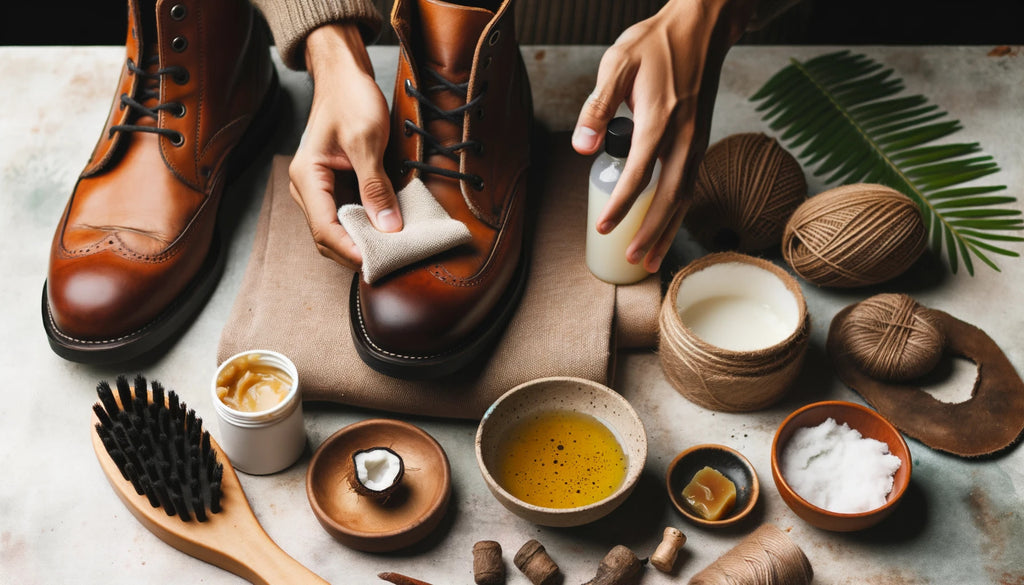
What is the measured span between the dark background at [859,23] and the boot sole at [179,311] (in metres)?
1.06

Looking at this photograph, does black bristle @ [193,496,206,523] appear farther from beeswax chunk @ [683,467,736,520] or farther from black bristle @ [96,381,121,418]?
beeswax chunk @ [683,467,736,520]

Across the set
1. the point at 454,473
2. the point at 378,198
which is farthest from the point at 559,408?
the point at 378,198

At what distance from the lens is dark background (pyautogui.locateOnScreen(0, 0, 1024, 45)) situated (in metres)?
2.54

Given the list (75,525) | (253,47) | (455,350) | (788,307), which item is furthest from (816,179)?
(75,525)

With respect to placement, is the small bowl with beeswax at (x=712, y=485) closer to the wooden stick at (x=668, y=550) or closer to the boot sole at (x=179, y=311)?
the wooden stick at (x=668, y=550)

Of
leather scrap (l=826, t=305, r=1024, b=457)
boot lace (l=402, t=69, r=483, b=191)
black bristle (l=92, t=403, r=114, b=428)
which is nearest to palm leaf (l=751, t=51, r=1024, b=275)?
leather scrap (l=826, t=305, r=1024, b=457)

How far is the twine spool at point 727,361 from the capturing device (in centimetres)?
132

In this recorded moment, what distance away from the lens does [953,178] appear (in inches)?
64.1

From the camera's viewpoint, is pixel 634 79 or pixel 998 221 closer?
pixel 634 79

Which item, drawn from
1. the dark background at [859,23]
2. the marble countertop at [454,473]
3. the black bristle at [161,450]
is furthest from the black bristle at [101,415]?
the dark background at [859,23]

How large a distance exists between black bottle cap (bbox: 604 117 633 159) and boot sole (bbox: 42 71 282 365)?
0.69m

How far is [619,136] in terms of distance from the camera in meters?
1.30

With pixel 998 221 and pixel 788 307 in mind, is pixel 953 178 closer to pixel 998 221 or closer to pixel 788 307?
pixel 998 221

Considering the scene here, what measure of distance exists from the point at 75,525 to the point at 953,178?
1.47 metres
